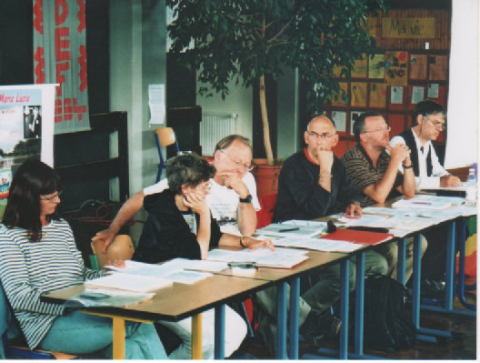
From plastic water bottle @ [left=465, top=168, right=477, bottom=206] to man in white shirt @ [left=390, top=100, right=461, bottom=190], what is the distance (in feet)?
0.42

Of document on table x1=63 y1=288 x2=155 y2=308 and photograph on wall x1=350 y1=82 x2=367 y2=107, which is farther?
photograph on wall x1=350 y1=82 x2=367 y2=107

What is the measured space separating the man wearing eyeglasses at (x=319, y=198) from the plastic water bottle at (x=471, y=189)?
32.9 inches

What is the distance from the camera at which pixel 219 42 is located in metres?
7.29

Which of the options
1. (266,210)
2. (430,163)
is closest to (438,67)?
(430,163)


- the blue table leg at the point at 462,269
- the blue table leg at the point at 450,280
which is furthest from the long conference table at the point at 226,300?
the blue table leg at the point at 462,269

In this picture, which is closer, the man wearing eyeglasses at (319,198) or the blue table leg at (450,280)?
the man wearing eyeglasses at (319,198)

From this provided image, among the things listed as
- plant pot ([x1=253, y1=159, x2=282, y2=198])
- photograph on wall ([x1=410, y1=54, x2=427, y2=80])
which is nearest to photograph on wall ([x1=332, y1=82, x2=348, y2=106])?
plant pot ([x1=253, y1=159, x2=282, y2=198])

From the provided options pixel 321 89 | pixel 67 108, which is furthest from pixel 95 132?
pixel 321 89

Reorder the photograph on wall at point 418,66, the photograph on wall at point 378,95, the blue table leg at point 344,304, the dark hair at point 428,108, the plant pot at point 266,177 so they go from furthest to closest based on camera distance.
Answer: the plant pot at point 266,177 < the photograph on wall at point 378,95 < the photograph on wall at point 418,66 < the dark hair at point 428,108 < the blue table leg at point 344,304

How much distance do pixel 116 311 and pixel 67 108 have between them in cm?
495

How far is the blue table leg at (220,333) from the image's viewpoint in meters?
3.19

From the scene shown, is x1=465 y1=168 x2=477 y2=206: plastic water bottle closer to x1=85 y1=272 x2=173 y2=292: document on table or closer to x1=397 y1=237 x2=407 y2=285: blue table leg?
x1=397 y1=237 x2=407 y2=285: blue table leg

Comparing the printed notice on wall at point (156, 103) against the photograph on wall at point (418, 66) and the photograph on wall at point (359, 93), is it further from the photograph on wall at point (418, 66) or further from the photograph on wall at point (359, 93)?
the photograph on wall at point (418, 66)

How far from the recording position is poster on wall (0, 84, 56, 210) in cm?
403
